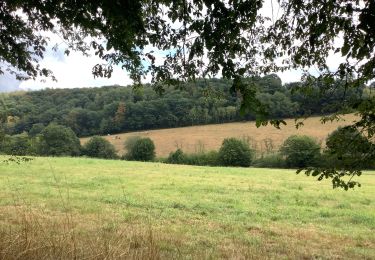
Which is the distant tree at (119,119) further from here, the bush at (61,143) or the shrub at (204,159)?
the shrub at (204,159)

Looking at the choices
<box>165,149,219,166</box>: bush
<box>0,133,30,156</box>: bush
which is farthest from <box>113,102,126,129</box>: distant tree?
<box>0,133,30,156</box>: bush

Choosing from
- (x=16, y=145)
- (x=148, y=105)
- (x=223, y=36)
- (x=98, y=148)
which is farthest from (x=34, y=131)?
(x=98, y=148)

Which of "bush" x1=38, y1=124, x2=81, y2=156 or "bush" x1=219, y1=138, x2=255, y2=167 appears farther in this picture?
"bush" x1=219, y1=138, x2=255, y2=167

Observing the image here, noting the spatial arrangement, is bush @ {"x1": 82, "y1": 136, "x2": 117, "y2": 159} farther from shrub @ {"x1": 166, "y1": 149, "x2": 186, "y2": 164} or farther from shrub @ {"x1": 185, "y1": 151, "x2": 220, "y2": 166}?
shrub @ {"x1": 185, "y1": 151, "x2": 220, "y2": 166}

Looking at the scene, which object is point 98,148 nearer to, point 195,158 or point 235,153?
point 195,158

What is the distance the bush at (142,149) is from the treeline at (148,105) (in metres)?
2.93

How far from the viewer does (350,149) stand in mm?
5258

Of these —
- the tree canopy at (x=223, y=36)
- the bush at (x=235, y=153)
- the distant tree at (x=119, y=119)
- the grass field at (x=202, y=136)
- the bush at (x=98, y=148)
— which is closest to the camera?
the tree canopy at (x=223, y=36)

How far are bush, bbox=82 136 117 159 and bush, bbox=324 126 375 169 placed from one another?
72.2m

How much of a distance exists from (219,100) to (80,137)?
77.7 m

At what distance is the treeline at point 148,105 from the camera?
6.02m

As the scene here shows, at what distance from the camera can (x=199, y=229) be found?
1195 cm

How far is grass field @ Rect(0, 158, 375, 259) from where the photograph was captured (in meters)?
4.32

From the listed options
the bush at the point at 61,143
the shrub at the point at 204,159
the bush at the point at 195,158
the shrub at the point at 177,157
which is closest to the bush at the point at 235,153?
the shrub at the point at 204,159
